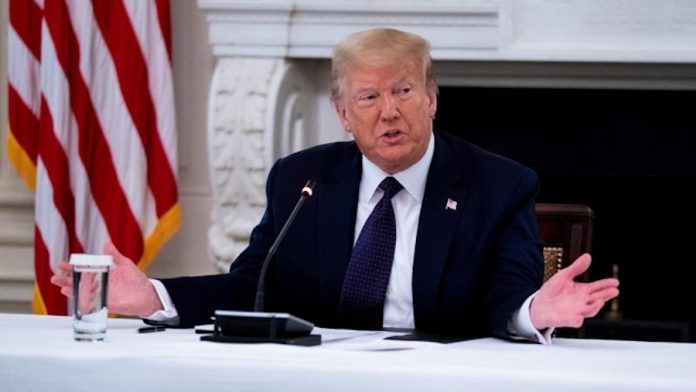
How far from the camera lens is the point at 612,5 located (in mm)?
4512

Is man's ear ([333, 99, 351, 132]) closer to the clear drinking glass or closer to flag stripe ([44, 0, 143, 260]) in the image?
the clear drinking glass

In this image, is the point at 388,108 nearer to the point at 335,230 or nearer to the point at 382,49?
the point at 382,49

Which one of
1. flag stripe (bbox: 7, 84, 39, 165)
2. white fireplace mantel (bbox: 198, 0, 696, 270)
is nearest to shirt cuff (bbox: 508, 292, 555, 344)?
white fireplace mantel (bbox: 198, 0, 696, 270)

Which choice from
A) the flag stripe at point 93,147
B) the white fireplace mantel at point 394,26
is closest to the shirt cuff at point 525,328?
the white fireplace mantel at point 394,26

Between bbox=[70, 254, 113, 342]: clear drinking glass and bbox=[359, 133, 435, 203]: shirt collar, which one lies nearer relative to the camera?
bbox=[70, 254, 113, 342]: clear drinking glass

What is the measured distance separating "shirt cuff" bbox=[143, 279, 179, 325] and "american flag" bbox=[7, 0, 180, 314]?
194 centimetres

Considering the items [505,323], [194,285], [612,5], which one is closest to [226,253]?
[612,5]

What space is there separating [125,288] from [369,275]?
0.49 meters

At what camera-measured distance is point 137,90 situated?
4.62 metres

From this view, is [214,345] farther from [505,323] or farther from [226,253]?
[226,253]

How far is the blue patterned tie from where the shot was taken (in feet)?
9.06

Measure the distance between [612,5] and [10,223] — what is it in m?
2.27

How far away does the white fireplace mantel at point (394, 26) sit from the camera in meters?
4.52

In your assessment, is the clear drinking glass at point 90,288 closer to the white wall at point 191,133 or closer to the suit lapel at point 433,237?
the suit lapel at point 433,237
